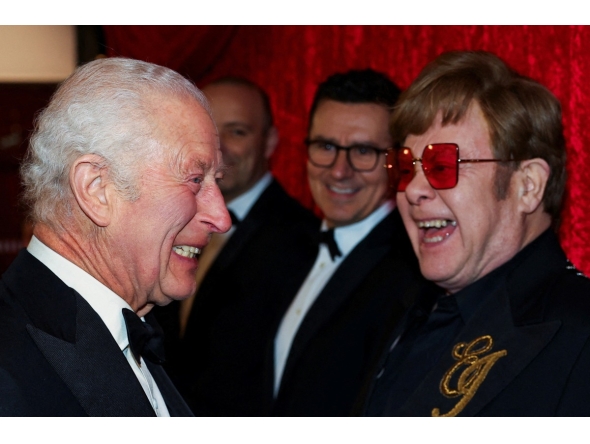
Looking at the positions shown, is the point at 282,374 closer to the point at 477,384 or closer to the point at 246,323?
the point at 246,323

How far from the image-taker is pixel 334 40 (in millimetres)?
4293

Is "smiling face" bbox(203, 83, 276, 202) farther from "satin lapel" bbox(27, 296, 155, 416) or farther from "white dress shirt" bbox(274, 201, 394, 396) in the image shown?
"satin lapel" bbox(27, 296, 155, 416)

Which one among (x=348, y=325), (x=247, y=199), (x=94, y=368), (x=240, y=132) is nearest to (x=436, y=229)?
(x=348, y=325)

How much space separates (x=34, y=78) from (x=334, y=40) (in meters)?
3.38

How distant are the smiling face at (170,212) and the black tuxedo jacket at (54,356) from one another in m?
0.17

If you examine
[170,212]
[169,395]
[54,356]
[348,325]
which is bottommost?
[348,325]

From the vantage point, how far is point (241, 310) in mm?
3541

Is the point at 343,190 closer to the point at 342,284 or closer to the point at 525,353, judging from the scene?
the point at 342,284

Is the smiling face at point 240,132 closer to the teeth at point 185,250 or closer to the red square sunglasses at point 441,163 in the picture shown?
the red square sunglasses at point 441,163

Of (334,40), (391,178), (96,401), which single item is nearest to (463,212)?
(391,178)

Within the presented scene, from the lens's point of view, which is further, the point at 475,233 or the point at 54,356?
the point at 475,233

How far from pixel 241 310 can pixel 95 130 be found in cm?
197

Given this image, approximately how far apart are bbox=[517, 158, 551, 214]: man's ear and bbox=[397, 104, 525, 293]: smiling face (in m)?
0.03

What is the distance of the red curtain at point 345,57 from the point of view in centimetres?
271
